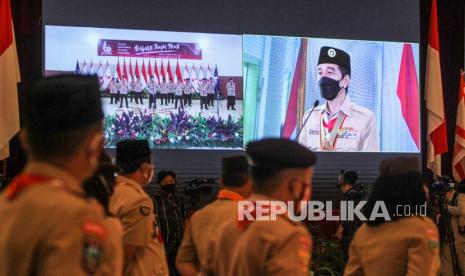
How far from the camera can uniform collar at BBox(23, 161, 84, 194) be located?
4.05 feet

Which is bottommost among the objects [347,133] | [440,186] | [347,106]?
[440,186]

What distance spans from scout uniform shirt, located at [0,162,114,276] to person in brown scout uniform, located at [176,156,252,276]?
169 centimetres

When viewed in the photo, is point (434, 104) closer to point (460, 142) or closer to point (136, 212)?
point (460, 142)

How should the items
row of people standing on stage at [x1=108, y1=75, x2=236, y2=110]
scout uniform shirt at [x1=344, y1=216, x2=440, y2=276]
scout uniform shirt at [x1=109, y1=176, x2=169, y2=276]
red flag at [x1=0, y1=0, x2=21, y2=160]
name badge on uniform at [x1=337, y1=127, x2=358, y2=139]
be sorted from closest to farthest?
scout uniform shirt at [x1=344, y1=216, x2=440, y2=276], scout uniform shirt at [x1=109, y1=176, x2=169, y2=276], red flag at [x1=0, y1=0, x2=21, y2=160], row of people standing on stage at [x1=108, y1=75, x2=236, y2=110], name badge on uniform at [x1=337, y1=127, x2=358, y2=139]

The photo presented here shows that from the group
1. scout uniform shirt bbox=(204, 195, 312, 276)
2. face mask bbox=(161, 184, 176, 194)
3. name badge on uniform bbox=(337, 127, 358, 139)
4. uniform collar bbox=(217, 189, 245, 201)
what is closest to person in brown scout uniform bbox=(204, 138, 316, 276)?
scout uniform shirt bbox=(204, 195, 312, 276)

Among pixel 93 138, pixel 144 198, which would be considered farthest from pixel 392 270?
pixel 93 138

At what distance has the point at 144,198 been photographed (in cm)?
279

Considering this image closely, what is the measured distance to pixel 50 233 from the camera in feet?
3.71

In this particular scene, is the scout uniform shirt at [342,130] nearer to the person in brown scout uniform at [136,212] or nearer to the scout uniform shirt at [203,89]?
the scout uniform shirt at [203,89]

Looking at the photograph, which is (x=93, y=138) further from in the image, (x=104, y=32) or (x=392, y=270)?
(x=104, y=32)

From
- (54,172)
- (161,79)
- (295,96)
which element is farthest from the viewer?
(295,96)

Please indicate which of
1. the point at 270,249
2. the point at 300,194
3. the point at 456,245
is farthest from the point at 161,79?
the point at 270,249

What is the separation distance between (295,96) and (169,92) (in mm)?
1307

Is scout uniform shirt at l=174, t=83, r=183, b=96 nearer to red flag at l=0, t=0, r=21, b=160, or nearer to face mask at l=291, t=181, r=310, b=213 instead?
red flag at l=0, t=0, r=21, b=160
